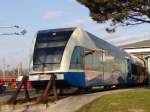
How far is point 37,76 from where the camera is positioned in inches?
924

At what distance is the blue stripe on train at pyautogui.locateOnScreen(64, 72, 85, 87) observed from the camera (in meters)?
23.2

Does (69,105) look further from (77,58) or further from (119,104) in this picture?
(77,58)

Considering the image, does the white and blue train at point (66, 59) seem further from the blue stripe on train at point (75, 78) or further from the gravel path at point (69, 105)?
the gravel path at point (69, 105)

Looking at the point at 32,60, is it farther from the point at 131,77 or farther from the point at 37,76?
the point at 131,77

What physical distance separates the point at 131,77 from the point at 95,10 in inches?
817

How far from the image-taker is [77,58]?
80.0 feet

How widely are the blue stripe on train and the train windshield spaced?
2.26 ft

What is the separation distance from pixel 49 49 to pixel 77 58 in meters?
1.62

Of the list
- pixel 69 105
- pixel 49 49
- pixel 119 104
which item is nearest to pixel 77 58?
pixel 49 49

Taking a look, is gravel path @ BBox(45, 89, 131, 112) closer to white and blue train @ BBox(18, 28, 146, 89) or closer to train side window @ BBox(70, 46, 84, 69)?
white and blue train @ BBox(18, 28, 146, 89)

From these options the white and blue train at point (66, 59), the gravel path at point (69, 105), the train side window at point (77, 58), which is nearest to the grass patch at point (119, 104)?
the gravel path at point (69, 105)

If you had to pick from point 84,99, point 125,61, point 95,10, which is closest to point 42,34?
point 95,10

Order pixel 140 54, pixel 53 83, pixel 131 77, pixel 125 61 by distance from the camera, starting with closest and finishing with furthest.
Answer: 1. pixel 53 83
2. pixel 125 61
3. pixel 131 77
4. pixel 140 54

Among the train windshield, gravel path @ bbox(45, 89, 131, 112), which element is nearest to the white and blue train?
the train windshield
